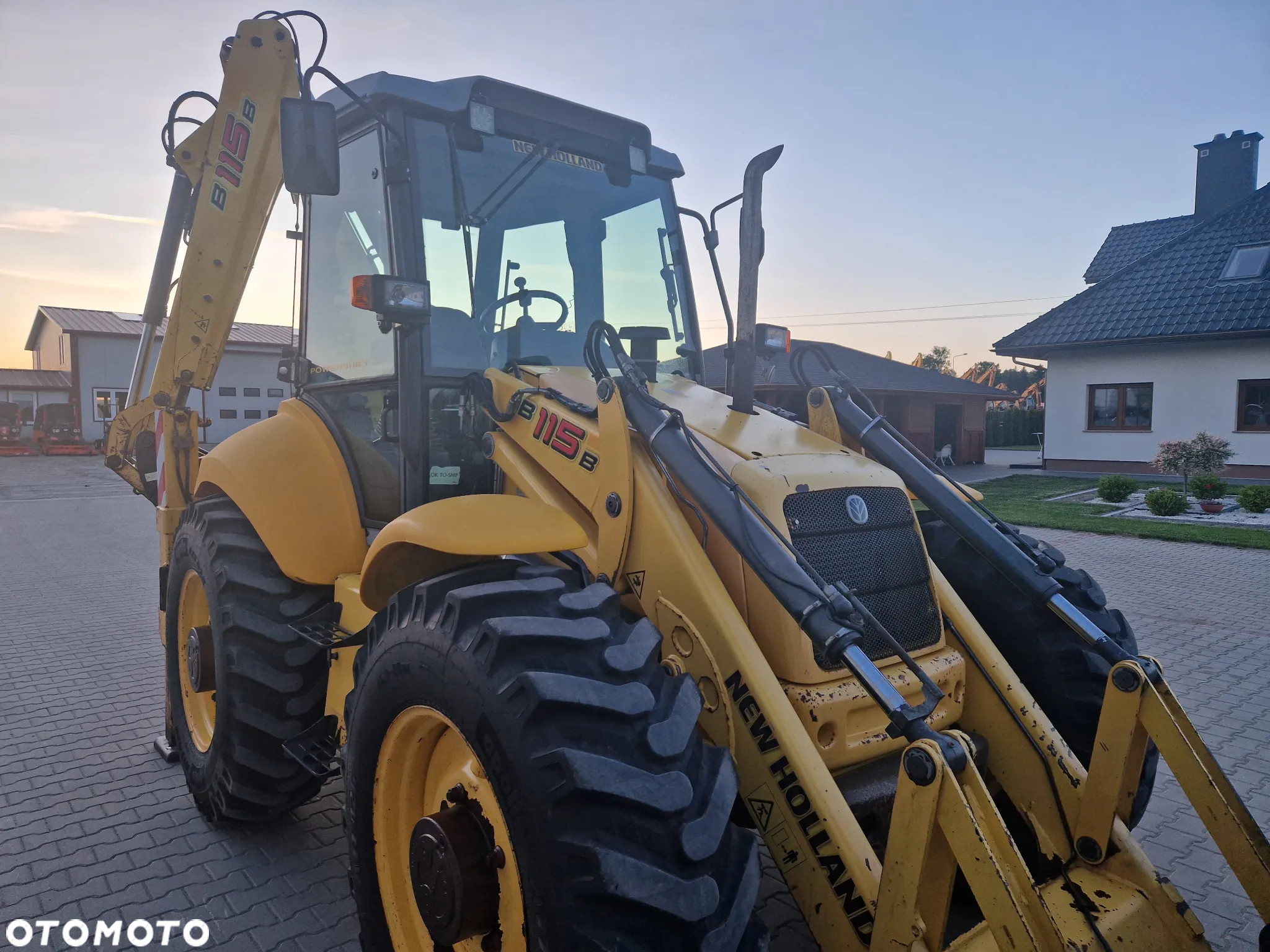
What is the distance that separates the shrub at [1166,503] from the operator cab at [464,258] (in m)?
13.2

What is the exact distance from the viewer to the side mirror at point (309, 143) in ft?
9.14

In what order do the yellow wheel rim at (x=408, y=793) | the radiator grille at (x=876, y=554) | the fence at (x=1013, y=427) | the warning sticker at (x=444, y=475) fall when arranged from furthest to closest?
1. the fence at (x=1013, y=427)
2. the warning sticker at (x=444, y=475)
3. the radiator grille at (x=876, y=554)
4. the yellow wheel rim at (x=408, y=793)

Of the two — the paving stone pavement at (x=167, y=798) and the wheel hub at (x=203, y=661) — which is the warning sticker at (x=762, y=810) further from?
the wheel hub at (x=203, y=661)

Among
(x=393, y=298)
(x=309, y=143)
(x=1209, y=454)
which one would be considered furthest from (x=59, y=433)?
(x=393, y=298)

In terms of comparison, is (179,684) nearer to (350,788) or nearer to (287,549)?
(287,549)

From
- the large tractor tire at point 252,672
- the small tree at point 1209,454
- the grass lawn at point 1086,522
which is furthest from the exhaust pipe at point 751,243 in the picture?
the small tree at point 1209,454

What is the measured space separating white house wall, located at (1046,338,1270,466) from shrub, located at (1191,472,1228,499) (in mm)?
5955

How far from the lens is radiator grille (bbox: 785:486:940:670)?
2.61 m

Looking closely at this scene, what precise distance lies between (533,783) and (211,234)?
3568 millimetres

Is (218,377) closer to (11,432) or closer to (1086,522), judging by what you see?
(11,432)

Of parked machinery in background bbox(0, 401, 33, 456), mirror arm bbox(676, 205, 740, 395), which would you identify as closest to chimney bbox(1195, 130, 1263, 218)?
mirror arm bbox(676, 205, 740, 395)

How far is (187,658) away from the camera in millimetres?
4102

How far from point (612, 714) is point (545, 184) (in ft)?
7.48

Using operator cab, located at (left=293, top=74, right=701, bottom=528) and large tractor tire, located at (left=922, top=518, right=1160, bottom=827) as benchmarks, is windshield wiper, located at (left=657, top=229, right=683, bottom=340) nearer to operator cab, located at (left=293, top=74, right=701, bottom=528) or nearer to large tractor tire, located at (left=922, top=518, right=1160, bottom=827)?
operator cab, located at (left=293, top=74, right=701, bottom=528)
